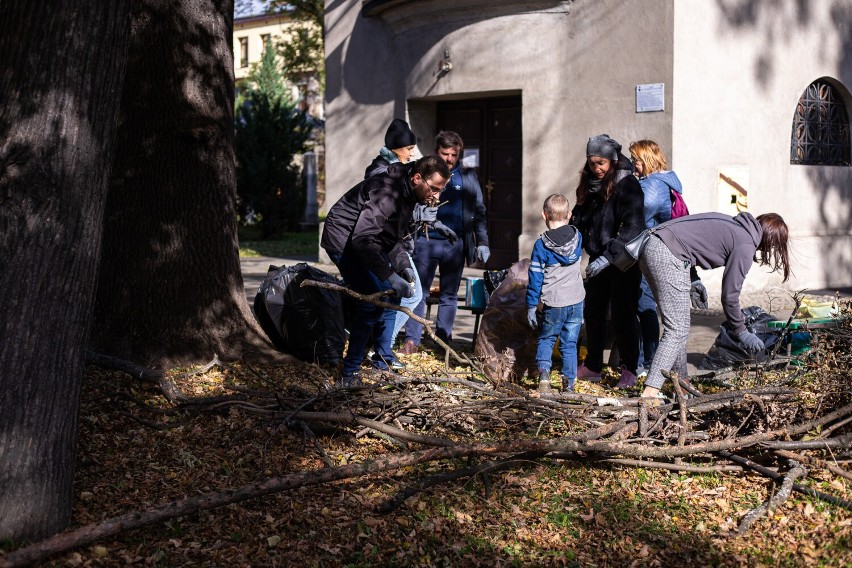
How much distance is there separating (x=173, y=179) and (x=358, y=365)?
1.73 meters

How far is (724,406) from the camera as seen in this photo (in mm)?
5176

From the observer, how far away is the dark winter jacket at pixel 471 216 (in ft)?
25.4

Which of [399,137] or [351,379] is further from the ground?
[399,137]

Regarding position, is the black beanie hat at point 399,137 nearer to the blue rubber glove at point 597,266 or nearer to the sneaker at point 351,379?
the blue rubber glove at point 597,266

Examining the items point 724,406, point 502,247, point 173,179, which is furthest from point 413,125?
point 724,406

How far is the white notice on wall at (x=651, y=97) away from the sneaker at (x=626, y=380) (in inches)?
181

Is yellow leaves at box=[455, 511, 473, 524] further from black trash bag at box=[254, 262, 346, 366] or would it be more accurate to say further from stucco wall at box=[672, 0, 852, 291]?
stucco wall at box=[672, 0, 852, 291]

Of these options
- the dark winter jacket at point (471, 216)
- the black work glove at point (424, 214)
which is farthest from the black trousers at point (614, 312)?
the black work glove at point (424, 214)

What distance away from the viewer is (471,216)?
7.77 m

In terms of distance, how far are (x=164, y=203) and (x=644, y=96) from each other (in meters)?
5.97

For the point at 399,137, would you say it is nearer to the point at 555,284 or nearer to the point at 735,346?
the point at 555,284

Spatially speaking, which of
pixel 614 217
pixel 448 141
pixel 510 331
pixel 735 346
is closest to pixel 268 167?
pixel 448 141

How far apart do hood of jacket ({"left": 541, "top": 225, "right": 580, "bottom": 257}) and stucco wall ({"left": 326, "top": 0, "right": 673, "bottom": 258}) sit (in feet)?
15.4

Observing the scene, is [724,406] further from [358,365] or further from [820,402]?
[358,365]
